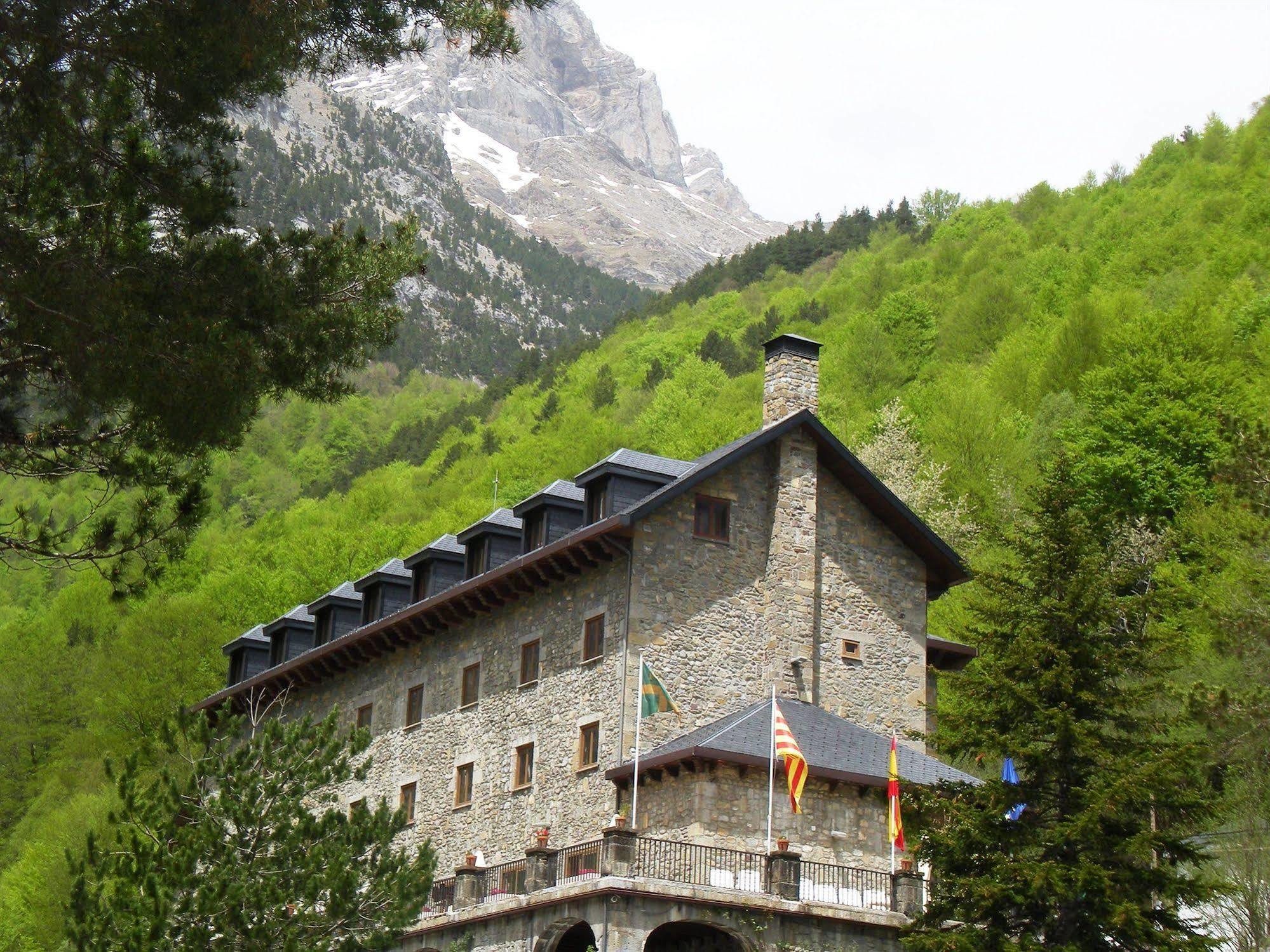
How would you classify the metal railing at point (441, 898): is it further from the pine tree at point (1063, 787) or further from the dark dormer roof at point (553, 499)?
the pine tree at point (1063, 787)

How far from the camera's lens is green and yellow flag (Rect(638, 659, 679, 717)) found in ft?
94.9

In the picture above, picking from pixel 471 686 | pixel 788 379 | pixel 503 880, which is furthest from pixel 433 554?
pixel 503 880

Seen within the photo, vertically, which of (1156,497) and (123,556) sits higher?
(1156,497)

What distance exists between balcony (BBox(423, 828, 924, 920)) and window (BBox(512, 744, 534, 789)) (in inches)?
157

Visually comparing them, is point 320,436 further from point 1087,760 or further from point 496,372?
point 1087,760

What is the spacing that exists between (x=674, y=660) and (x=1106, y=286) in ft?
177

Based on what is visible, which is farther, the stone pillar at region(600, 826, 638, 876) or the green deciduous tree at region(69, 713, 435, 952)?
the stone pillar at region(600, 826, 638, 876)

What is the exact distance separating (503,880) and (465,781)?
6171mm

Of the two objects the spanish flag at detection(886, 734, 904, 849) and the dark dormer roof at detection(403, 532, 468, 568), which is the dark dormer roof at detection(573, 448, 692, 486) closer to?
the dark dormer roof at detection(403, 532, 468, 568)

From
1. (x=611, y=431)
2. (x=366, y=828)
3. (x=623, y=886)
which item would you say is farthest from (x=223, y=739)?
(x=611, y=431)

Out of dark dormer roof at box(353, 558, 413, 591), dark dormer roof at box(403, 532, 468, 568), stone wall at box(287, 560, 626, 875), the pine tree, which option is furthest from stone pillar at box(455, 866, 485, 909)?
dark dormer roof at box(353, 558, 413, 591)

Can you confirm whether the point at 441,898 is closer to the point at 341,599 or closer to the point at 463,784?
the point at 463,784

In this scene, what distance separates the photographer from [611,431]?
86062 mm

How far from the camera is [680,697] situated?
99.6ft
